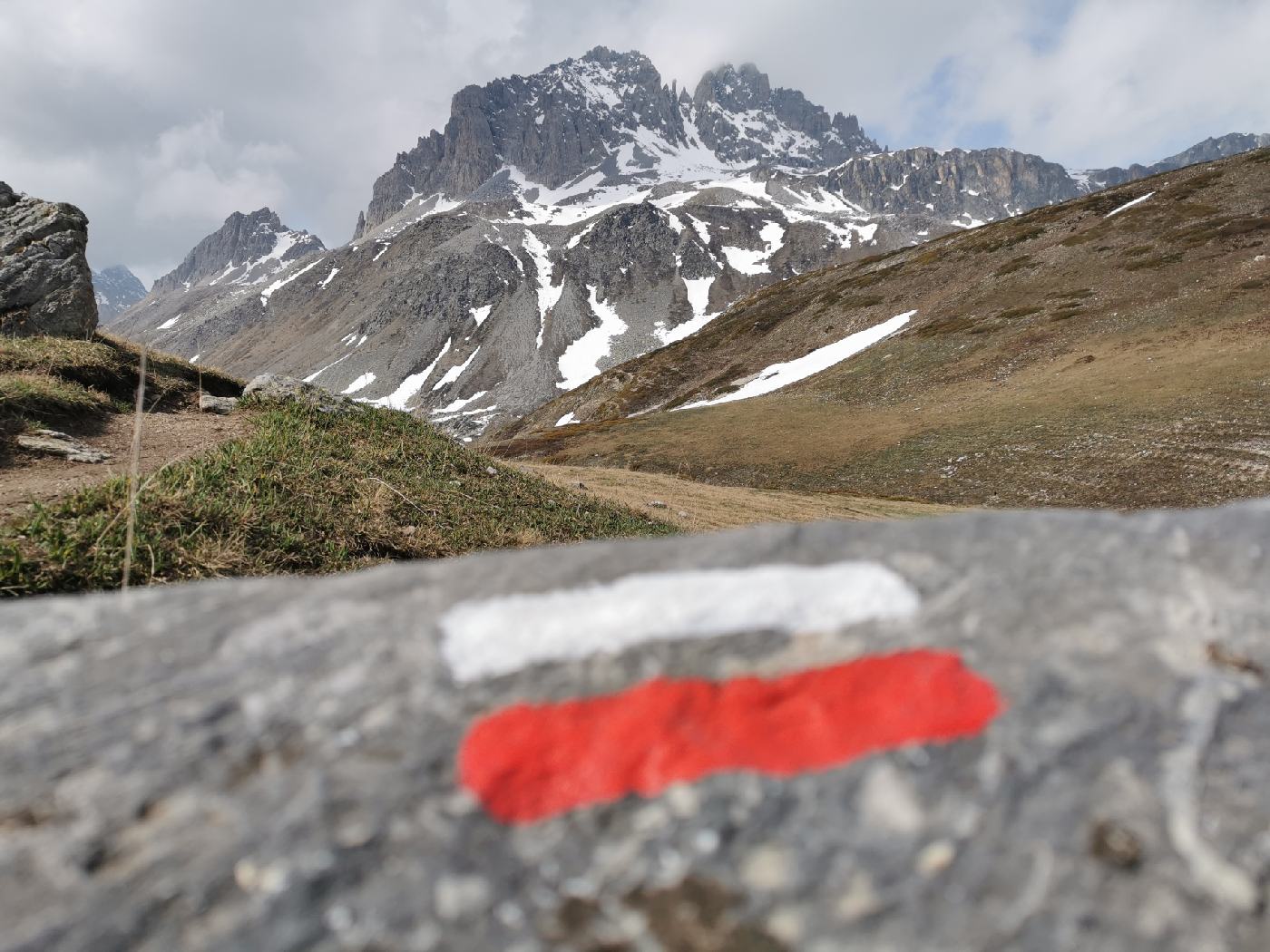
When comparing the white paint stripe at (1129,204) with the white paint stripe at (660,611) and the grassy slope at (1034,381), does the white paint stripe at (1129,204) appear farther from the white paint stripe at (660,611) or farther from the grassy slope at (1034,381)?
the white paint stripe at (660,611)

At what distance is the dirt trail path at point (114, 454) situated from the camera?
696 centimetres

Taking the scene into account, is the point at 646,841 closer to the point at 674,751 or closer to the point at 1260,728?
the point at 674,751

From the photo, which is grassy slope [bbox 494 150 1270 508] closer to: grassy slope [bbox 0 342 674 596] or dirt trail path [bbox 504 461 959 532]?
dirt trail path [bbox 504 461 959 532]

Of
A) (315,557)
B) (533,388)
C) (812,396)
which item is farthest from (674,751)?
(533,388)

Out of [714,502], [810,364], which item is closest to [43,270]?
[714,502]

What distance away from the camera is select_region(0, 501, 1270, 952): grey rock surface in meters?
1.54

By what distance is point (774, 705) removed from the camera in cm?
192

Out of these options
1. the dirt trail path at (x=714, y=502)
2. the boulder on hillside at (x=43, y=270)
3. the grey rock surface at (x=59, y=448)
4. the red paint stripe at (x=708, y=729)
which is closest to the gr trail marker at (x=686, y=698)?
the red paint stripe at (x=708, y=729)

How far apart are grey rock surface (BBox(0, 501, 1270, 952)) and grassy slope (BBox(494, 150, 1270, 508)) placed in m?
35.0

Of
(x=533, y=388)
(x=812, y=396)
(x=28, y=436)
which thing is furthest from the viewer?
(x=533, y=388)

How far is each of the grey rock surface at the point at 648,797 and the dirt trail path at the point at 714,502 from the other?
16995 mm

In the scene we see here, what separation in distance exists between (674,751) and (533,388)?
17914 centimetres

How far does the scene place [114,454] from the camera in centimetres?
962

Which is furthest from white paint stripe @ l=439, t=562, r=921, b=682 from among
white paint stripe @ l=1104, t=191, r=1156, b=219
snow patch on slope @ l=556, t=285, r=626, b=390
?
snow patch on slope @ l=556, t=285, r=626, b=390
